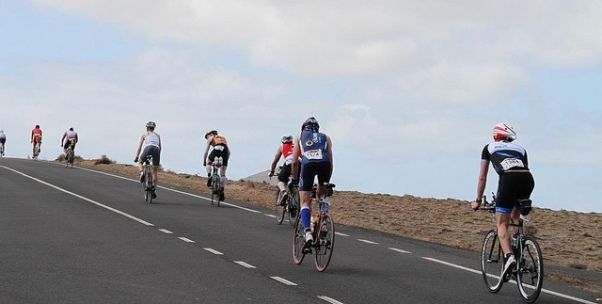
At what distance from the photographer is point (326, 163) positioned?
13656mm

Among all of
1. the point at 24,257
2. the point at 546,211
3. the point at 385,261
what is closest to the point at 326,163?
the point at 385,261

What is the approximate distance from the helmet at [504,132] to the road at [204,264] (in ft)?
6.22

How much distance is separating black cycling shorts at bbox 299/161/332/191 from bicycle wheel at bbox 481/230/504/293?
2.45 m

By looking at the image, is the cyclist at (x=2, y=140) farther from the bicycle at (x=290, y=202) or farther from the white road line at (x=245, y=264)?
the white road line at (x=245, y=264)

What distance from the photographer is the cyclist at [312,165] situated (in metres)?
13.6

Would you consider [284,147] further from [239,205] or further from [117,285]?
[117,285]

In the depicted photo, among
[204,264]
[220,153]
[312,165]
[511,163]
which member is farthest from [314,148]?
[220,153]

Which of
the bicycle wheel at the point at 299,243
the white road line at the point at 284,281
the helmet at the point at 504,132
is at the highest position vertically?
the helmet at the point at 504,132

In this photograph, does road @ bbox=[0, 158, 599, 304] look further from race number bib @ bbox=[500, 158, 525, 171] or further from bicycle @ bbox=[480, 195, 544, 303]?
race number bib @ bbox=[500, 158, 525, 171]

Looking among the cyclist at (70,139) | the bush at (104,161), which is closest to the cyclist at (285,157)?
the cyclist at (70,139)

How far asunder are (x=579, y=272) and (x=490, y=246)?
4102 millimetres

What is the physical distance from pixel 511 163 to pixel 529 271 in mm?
1277

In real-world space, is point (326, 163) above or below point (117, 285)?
above

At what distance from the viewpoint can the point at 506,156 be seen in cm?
1168
